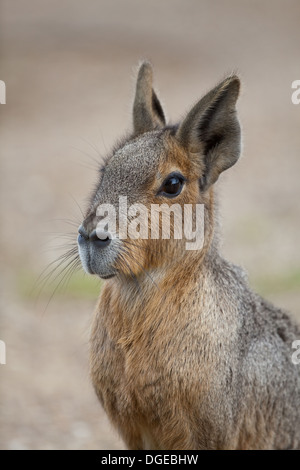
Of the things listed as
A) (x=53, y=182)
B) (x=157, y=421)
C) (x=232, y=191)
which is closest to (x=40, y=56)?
(x=53, y=182)

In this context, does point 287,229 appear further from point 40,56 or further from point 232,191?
point 40,56

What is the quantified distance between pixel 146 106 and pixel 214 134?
646 millimetres

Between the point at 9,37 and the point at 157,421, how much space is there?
15.3 m

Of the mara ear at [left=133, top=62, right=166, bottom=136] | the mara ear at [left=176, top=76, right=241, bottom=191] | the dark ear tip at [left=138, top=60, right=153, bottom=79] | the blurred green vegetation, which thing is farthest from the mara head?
the blurred green vegetation

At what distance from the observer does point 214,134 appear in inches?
188

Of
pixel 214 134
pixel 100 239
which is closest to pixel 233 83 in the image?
pixel 214 134

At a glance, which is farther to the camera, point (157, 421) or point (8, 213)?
point (8, 213)

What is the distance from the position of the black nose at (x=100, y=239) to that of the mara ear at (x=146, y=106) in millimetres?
1024

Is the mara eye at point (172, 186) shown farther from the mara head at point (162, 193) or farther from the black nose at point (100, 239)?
the black nose at point (100, 239)

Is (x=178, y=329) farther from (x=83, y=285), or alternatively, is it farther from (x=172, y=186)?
(x=83, y=285)

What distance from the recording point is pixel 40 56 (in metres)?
17.8

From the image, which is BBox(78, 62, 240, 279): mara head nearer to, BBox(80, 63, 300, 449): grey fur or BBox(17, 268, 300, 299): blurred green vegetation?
BBox(80, 63, 300, 449): grey fur

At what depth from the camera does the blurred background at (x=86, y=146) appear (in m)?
7.63

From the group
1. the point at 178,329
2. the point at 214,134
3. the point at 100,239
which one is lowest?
the point at 178,329
